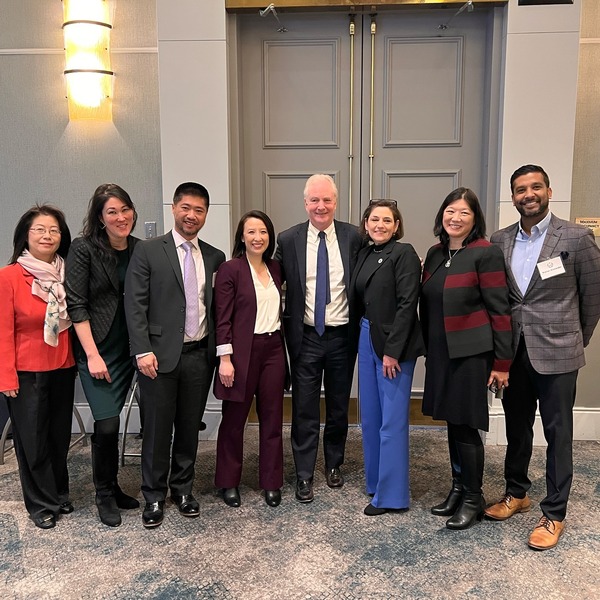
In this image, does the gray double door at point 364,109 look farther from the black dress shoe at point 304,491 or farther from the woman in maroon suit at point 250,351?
the black dress shoe at point 304,491

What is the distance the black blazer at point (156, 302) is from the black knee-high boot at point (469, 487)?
1370 millimetres

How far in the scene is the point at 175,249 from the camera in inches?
103

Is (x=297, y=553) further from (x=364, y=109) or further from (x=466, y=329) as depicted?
(x=364, y=109)

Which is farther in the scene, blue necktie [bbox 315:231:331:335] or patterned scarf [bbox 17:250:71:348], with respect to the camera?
blue necktie [bbox 315:231:331:335]

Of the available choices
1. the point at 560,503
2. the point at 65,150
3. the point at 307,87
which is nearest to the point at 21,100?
the point at 65,150

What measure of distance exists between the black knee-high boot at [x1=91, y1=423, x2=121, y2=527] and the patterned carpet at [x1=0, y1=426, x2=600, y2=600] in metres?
0.05

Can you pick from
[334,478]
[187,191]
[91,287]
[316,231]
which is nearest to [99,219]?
[91,287]

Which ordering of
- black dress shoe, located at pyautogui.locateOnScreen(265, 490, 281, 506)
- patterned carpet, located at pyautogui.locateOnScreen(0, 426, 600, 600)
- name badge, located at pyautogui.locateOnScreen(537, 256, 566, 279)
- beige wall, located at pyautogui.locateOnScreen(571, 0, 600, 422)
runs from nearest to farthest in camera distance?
patterned carpet, located at pyautogui.locateOnScreen(0, 426, 600, 600), name badge, located at pyautogui.locateOnScreen(537, 256, 566, 279), black dress shoe, located at pyautogui.locateOnScreen(265, 490, 281, 506), beige wall, located at pyautogui.locateOnScreen(571, 0, 600, 422)

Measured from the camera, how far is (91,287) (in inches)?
101

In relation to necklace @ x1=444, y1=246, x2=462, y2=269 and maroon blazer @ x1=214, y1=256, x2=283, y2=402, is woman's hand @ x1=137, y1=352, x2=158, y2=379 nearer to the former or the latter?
maroon blazer @ x1=214, y1=256, x2=283, y2=402

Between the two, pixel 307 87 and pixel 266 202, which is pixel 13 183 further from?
pixel 307 87

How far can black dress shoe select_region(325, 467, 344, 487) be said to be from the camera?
3018 mm

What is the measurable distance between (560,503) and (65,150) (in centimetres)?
335

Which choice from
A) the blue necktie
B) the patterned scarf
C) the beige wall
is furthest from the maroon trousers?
the beige wall
